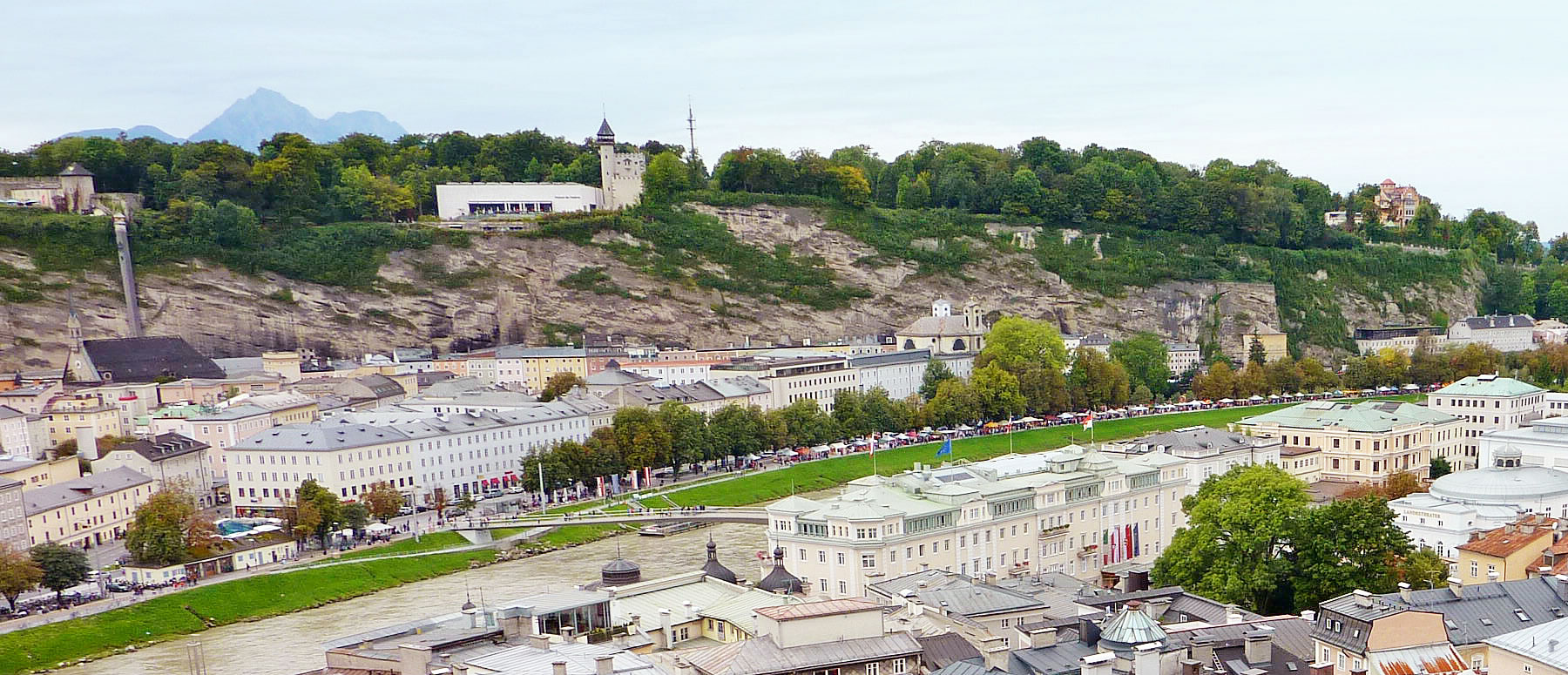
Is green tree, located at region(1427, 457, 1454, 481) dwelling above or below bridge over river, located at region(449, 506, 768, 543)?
below

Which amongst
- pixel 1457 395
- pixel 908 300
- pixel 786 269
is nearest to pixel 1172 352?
pixel 908 300

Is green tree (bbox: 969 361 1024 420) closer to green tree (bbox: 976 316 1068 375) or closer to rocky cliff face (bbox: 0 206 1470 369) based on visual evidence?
green tree (bbox: 976 316 1068 375)

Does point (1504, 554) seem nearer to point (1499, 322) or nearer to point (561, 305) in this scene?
point (561, 305)

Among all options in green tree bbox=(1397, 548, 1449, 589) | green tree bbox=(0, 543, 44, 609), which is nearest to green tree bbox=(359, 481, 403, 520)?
green tree bbox=(0, 543, 44, 609)

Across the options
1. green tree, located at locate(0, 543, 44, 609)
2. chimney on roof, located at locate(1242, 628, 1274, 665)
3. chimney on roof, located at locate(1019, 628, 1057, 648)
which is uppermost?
chimney on roof, located at locate(1242, 628, 1274, 665)

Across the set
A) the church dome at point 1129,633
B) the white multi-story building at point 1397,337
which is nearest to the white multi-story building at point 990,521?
the church dome at point 1129,633
